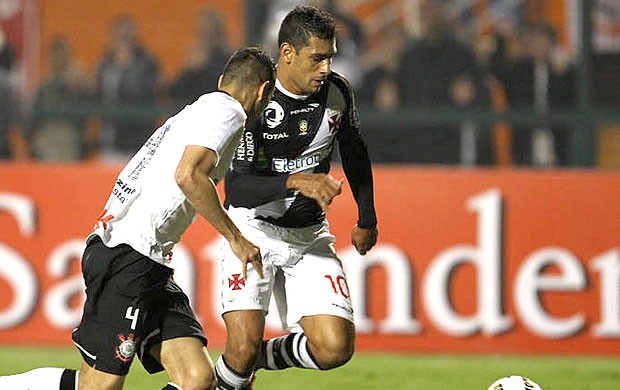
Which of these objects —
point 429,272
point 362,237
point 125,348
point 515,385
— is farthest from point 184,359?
point 429,272

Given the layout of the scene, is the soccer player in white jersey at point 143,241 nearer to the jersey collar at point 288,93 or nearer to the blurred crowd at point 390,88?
the jersey collar at point 288,93

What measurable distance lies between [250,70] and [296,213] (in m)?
1.27

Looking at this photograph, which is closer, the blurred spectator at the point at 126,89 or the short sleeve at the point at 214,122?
the short sleeve at the point at 214,122

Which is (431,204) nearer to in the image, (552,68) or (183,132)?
(552,68)

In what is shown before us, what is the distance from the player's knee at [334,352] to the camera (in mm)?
6176

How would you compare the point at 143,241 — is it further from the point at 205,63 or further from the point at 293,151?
the point at 205,63

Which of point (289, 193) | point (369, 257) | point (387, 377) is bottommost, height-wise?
point (387, 377)

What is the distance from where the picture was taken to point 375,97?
10.9 m

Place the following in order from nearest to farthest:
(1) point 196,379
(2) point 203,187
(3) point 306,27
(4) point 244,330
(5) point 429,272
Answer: (2) point 203,187
(1) point 196,379
(3) point 306,27
(4) point 244,330
(5) point 429,272

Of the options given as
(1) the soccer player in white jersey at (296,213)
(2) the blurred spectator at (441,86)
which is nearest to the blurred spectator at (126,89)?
(2) the blurred spectator at (441,86)

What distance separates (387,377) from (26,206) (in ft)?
9.98

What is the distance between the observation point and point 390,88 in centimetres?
1093

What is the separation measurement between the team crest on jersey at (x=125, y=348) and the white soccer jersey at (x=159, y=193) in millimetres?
344

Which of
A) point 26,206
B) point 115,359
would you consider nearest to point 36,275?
point 26,206
